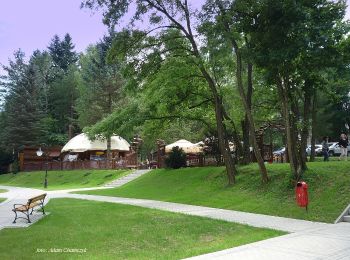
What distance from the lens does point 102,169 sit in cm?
4325

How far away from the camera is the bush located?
29703mm

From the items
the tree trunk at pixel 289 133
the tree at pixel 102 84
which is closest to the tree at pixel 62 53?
the tree at pixel 102 84

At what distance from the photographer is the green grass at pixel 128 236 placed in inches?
369

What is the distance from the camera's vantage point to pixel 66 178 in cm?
4278

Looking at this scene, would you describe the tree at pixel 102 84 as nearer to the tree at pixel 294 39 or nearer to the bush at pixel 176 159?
the bush at pixel 176 159

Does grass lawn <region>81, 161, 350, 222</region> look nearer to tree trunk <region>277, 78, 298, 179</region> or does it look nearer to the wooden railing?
tree trunk <region>277, 78, 298, 179</region>

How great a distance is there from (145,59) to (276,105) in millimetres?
8725

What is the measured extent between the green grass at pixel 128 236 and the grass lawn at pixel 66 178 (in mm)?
21567

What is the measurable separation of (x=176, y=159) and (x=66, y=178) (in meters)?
17.1

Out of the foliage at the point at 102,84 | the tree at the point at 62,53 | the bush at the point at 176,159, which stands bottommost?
the bush at the point at 176,159

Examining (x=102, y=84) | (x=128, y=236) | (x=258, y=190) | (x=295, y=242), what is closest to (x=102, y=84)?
(x=102, y=84)

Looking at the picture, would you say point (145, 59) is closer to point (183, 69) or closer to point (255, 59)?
point (183, 69)

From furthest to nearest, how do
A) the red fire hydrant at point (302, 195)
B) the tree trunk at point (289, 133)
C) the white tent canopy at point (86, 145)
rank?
the white tent canopy at point (86, 145), the tree trunk at point (289, 133), the red fire hydrant at point (302, 195)

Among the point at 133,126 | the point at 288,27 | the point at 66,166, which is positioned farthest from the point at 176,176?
the point at 66,166
